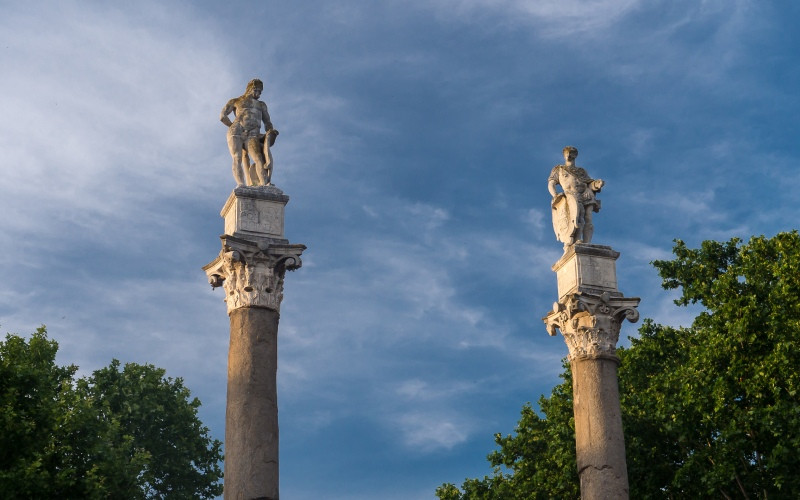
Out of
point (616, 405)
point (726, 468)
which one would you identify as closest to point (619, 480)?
point (616, 405)

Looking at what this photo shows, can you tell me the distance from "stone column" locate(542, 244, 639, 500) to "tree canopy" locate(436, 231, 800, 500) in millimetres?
7791

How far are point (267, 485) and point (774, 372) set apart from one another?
15.8m

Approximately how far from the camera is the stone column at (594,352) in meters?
22.2

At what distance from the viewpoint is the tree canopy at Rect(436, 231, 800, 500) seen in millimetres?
29734

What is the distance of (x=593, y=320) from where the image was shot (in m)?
23.6

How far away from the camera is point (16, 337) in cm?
3284

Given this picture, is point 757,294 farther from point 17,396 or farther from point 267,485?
point 17,396

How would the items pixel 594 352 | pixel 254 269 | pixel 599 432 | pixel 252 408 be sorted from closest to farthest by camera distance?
pixel 252 408 → pixel 254 269 → pixel 599 432 → pixel 594 352

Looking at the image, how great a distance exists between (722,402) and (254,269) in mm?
15061

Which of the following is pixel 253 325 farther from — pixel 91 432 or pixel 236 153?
pixel 91 432

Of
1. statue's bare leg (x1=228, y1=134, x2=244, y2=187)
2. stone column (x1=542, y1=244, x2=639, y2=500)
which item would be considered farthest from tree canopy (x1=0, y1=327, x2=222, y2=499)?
stone column (x1=542, y1=244, x2=639, y2=500)

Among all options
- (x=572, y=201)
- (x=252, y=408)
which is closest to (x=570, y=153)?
(x=572, y=201)

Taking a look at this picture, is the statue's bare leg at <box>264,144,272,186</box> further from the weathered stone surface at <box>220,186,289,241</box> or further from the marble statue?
the weathered stone surface at <box>220,186,289,241</box>

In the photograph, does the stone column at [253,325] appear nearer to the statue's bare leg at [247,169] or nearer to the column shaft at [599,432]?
the statue's bare leg at [247,169]
